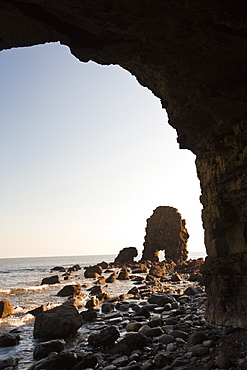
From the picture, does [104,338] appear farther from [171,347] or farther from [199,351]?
[199,351]

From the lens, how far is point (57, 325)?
29.7ft

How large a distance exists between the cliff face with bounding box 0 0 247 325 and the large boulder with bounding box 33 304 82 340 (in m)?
4.83

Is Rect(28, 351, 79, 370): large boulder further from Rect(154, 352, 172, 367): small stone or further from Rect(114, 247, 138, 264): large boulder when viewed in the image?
Rect(114, 247, 138, 264): large boulder

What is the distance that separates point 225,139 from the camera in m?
8.48

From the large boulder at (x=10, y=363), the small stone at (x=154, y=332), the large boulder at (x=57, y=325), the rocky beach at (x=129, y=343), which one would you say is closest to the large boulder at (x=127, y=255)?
the rocky beach at (x=129, y=343)

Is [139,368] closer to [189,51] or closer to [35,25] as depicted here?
[189,51]

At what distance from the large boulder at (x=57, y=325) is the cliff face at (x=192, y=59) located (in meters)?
4.83

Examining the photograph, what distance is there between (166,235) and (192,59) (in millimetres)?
51570

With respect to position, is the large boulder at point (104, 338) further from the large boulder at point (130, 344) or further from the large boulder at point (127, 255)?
the large boulder at point (127, 255)

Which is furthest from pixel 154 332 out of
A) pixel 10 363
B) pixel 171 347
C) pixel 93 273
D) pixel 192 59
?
pixel 93 273

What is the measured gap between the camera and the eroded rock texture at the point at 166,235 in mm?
55031

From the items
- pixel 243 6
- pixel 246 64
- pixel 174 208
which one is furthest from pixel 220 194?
pixel 174 208

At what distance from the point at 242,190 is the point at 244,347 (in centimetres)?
419

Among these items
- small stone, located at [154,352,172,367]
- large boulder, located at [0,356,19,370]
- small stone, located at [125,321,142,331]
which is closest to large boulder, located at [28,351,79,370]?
large boulder, located at [0,356,19,370]
